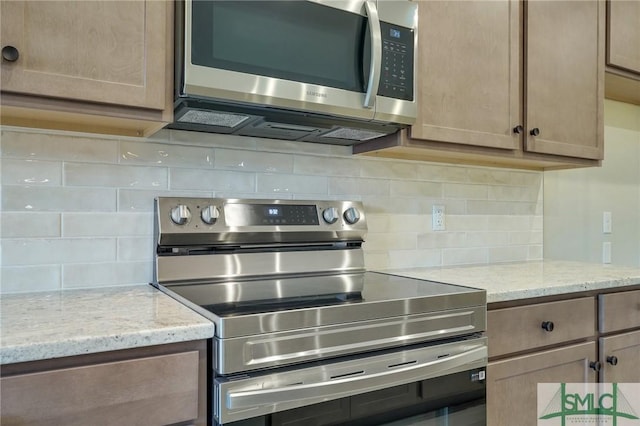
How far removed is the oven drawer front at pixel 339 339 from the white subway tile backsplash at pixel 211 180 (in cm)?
71

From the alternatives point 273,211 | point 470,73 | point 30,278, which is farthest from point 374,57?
point 30,278

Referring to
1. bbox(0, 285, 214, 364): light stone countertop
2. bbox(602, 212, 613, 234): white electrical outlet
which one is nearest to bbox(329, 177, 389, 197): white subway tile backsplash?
bbox(0, 285, 214, 364): light stone countertop

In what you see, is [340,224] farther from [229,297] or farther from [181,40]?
[181,40]

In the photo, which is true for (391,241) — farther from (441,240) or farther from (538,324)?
(538,324)

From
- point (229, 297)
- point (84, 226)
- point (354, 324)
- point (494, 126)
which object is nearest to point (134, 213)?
point (84, 226)

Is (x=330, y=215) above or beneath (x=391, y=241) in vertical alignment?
above

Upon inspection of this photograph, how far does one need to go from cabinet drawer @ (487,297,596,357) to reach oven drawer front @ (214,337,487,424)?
14cm

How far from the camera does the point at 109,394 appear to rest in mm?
864

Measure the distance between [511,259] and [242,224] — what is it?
1.37 m

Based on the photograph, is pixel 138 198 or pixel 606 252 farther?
pixel 606 252

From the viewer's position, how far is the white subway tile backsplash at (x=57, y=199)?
4.25ft

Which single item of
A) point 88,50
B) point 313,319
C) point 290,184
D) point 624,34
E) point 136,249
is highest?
point 624,34

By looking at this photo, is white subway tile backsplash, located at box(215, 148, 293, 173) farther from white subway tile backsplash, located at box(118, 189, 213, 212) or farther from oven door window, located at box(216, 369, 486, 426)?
oven door window, located at box(216, 369, 486, 426)

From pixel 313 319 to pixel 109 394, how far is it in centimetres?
42
